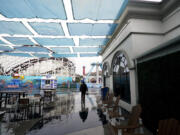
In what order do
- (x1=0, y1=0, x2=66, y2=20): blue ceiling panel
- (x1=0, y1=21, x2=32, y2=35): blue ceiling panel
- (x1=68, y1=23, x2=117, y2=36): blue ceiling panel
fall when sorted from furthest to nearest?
1. (x1=68, y1=23, x2=117, y2=36): blue ceiling panel
2. (x1=0, y1=21, x2=32, y2=35): blue ceiling panel
3. (x1=0, y1=0, x2=66, y2=20): blue ceiling panel

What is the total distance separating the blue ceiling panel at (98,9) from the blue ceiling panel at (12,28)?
3456 mm

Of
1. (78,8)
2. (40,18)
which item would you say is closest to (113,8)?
(78,8)

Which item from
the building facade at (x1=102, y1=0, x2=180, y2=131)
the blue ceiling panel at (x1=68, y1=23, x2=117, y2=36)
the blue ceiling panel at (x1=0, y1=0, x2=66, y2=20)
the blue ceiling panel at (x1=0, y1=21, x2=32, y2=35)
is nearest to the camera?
the building facade at (x1=102, y1=0, x2=180, y2=131)

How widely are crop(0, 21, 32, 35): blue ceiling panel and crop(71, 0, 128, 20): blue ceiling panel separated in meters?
3.46

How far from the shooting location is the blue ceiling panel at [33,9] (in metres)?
3.73

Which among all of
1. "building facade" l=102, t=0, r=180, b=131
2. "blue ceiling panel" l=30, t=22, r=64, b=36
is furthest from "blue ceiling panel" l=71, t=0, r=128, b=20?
"blue ceiling panel" l=30, t=22, r=64, b=36

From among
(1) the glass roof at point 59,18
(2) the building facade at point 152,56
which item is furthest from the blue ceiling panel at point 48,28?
(2) the building facade at point 152,56

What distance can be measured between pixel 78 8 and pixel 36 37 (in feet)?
14.3

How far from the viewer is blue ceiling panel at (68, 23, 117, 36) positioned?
17.3ft

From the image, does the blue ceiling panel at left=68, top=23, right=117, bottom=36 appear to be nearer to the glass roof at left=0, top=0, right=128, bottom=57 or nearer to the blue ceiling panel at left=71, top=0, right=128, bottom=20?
the glass roof at left=0, top=0, right=128, bottom=57

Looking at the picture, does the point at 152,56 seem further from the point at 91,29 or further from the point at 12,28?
the point at 12,28

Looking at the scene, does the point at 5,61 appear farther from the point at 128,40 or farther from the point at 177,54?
the point at 177,54

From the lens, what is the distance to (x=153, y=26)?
16.3 feet

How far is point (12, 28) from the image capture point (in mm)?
5590
